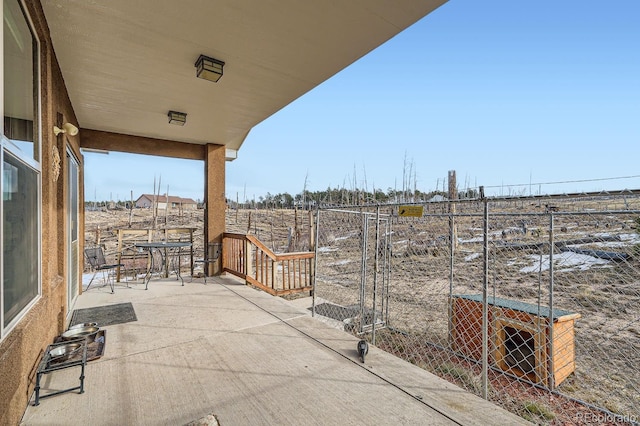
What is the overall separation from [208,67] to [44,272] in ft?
6.75

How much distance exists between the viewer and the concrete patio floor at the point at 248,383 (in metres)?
1.71

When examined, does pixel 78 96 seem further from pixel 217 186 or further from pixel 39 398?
pixel 39 398

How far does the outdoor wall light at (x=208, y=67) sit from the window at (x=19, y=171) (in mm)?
1101

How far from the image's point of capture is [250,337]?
9.33 feet

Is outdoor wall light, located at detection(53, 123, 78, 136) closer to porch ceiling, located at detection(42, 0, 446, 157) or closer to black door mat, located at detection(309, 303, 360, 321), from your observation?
porch ceiling, located at detection(42, 0, 446, 157)

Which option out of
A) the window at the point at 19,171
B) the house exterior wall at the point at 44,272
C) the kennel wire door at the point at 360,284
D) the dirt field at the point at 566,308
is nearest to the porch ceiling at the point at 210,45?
the house exterior wall at the point at 44,272

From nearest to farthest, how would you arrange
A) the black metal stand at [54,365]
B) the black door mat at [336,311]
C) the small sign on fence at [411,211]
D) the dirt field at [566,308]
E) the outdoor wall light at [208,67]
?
the black metal stand at [54,365] → the small sign on fence at [411,211] → the outdoor wall light at [208,67] → the dirt field at [566,308] → the black door mat at [336,311]

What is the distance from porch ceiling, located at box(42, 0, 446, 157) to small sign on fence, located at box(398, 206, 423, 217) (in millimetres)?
1362

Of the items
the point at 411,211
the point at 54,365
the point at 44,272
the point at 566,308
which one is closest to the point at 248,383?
the point at 54,365

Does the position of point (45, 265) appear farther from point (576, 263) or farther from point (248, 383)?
point (576, 263)

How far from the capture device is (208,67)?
2.67 m

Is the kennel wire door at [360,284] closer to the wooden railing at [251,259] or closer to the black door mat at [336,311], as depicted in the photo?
the black door mat at [336,311]

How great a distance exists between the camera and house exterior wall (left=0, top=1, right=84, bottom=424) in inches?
58.0

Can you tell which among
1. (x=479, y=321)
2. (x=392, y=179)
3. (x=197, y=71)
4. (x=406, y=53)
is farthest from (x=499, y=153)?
(x=197, y=71)
